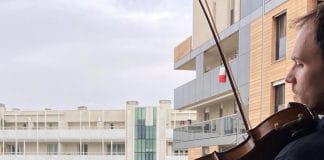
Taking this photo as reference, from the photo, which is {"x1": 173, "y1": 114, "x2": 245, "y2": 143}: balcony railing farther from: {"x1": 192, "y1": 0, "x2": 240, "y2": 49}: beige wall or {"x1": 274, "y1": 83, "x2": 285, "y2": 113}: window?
{"x1": 192, "y1": 0, "x2": 240, "y2": 49}: beige wall

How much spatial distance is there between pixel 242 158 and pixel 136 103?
52366 mm

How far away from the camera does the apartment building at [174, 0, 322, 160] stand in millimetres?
14734

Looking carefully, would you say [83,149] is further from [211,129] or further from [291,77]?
[291,77]

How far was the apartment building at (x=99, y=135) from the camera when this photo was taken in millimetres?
48688

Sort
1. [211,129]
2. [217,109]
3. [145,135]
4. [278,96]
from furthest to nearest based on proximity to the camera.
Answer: [145,135] → [217,109] → [211,129] → [278,96]

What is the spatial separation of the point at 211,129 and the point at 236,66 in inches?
125

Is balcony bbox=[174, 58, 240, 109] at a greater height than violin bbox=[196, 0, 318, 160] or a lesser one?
greater

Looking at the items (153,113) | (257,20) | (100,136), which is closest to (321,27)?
(257,20)

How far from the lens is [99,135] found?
48312 mm

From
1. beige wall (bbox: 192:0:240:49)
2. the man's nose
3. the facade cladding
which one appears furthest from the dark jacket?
the facade cladding

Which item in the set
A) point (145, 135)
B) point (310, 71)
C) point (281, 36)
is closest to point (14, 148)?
point (145, 135)

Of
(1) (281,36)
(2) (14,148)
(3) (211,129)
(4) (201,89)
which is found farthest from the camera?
(2) (14,148)

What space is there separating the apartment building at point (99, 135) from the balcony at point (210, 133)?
21841mm

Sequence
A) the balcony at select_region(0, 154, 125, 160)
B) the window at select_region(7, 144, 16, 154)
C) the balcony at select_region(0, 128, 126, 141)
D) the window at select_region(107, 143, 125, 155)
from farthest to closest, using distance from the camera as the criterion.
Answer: the window at select_region(7, 144, 16, 154), the window at select_region(107, 143, 125, 155), the balcony at select_region(0, 128, 126, 141), the balcony at select_region(0, 154, 125, 160)
